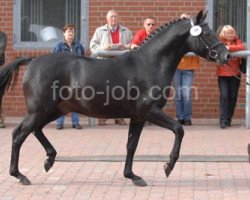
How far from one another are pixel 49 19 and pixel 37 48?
0.58 meters

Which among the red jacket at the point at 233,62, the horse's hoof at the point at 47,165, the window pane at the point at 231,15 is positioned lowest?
the horse's hoof at the point at 47,165

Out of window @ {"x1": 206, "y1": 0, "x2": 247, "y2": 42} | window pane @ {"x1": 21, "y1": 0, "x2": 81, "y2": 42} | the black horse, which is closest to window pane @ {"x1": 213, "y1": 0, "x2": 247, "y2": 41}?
window @ {"x1": 206, "y1": 0, "x2": 247, "y2": 42}

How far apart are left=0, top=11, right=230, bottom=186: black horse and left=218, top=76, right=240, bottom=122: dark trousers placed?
4.60m

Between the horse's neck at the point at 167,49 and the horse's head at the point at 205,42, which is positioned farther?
the horse's neck at the point at 167,49

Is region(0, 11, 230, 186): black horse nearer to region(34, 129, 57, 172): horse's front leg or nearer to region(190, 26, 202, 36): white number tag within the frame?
region(190, 26, 202, 36): white number tag

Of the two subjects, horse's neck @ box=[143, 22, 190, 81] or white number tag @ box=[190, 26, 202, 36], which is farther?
horse's neck @ box=[143, 22, 190, 81]

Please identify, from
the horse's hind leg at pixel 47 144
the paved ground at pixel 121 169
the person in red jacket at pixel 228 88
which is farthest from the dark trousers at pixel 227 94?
the horse's hind leg at pixel 47 144

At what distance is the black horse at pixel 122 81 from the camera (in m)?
7.83

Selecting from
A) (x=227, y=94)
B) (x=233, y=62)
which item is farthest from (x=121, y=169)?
(x=233, y=62)

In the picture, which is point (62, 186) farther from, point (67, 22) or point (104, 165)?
point (67, 22)

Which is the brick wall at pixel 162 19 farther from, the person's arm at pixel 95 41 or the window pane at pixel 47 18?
the person's arm at pixel 95 41

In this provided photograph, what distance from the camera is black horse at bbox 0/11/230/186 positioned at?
308 inches

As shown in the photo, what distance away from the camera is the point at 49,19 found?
44.8 feet

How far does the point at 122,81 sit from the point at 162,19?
19.0 ft
